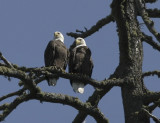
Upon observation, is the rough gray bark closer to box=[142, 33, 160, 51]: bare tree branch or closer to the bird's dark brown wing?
box=[142, 33, 160, 51]: bare tree branch

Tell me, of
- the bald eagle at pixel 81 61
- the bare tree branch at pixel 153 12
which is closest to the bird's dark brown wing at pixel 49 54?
the bald eagle at pixel 81 61

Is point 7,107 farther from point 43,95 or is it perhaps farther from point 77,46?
point 77,46

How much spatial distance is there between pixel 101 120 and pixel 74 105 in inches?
17.6

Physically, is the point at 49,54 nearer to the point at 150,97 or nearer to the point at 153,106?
the point at 150,97

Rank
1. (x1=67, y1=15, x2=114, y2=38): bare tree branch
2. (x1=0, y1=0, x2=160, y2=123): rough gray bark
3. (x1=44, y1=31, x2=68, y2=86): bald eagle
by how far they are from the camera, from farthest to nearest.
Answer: (x1=44, y1=31, x2=68, y2=86): bald eagle → (x1=67, y1=15, x2=114, y2=38): bare tree branch → (x1=0, y1=0, x2=160, y2=123): rough gray bark

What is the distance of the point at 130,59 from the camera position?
6484 mm

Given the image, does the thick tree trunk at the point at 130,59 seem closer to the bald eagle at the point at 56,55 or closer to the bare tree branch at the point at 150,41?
the bare tree branch at the point at 150,41

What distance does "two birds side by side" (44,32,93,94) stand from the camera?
27.4 ft

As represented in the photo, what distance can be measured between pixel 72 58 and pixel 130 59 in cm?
213

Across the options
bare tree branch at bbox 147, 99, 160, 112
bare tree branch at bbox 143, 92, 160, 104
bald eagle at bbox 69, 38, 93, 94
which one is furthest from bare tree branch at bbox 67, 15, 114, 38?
bare tree branch at bbox 147, 99, 160, 112

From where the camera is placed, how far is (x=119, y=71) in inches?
258

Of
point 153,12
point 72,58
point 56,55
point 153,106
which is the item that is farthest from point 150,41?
point 56,55

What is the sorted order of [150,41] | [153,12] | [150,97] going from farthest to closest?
[153,12] → [150,41] → [150,97]

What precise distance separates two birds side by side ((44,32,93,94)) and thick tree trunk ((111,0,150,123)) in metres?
1.75
